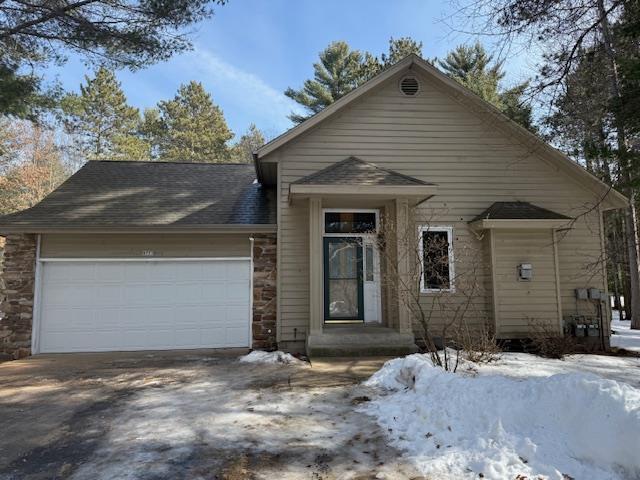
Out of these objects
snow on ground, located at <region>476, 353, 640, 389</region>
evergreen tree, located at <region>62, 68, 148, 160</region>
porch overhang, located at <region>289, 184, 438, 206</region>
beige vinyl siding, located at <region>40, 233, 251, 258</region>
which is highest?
evergreen tree, located at <region>62, 68, 148, 160</region>

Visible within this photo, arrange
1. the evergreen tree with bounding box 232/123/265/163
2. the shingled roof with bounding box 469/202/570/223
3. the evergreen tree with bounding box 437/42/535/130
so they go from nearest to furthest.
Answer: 1. the shingled roof with bounding box 469/202/570/223
2. the evergreen tree with bounding box 437/42/535/130
3. the evergreen tree with bounding box 232/123/265/163

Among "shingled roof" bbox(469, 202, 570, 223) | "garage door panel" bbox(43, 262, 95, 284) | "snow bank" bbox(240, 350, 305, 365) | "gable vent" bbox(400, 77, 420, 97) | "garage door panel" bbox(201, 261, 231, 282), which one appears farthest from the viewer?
"gable vent" bbox(400, 77, 420, 97)

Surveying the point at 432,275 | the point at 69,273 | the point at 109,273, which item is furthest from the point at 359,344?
the point at 69,273

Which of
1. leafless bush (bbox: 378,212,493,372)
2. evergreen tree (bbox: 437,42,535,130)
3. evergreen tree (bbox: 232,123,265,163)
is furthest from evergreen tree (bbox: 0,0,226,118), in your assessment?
evergreen tree (bbox: 232,123,265,163)

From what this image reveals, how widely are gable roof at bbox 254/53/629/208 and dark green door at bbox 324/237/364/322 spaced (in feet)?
7.94

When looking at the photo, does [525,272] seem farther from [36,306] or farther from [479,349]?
[36,306]

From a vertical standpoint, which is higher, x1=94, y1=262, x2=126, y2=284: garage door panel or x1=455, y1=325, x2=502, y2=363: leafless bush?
x1=94, y1=262, x2=126, y2=284: garage door panel

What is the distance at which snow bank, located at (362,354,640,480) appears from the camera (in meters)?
3.16

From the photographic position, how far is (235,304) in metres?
9.09

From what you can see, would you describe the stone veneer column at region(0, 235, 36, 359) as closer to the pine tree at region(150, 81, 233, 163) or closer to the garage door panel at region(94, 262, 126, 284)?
the garage door panel at region(94, 262, 126, 284)

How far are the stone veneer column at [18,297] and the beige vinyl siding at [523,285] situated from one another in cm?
958

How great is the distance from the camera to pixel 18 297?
8695mm

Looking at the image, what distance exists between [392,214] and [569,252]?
4.15 metres

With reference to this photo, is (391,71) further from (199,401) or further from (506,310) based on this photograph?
(199,401)
